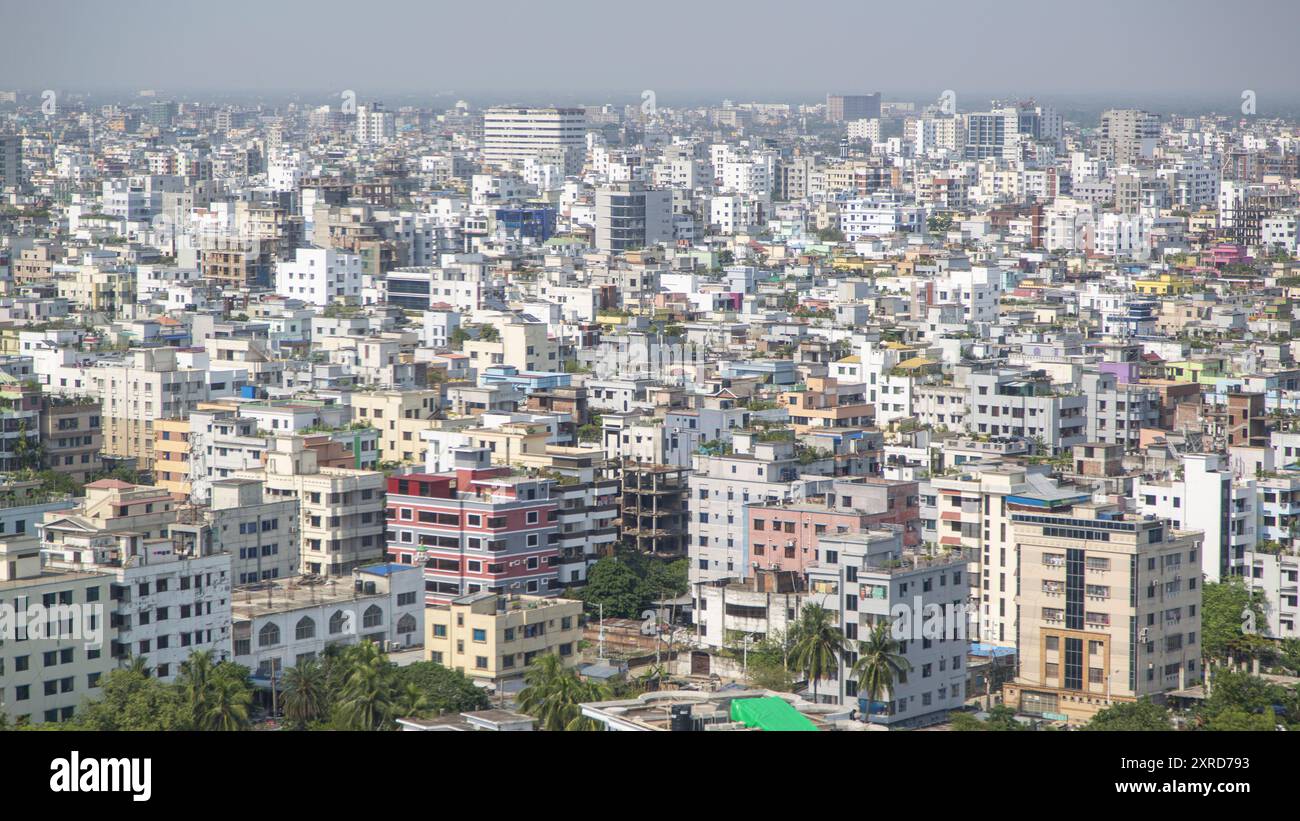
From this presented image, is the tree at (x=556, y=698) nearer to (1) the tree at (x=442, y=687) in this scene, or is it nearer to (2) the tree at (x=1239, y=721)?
(1) the tree at (x=442, y=687)

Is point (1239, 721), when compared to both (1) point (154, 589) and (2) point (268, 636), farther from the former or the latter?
(1) point (154, 589)

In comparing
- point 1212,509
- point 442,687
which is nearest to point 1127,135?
point 1212,509

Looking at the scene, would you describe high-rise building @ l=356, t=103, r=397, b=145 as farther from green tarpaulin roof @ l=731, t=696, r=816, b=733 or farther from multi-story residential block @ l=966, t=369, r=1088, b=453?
green tarpaulin roof @ l=731, t=696, r=816, b=733

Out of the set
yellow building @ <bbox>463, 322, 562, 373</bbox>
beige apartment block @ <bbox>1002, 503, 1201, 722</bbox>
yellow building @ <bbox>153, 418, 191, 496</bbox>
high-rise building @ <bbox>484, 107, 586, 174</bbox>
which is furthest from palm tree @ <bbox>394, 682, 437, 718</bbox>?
high-rise building @ <bbox>484, 107, 586, 174</bbox>

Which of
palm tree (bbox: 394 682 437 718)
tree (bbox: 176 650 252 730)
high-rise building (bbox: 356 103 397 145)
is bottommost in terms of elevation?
palm tree (bbox: 394 682 437 718)

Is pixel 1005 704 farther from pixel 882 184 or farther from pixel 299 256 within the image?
pixel 882 184

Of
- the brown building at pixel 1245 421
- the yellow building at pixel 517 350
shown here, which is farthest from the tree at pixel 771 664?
the yellow building at pixel 517 350
